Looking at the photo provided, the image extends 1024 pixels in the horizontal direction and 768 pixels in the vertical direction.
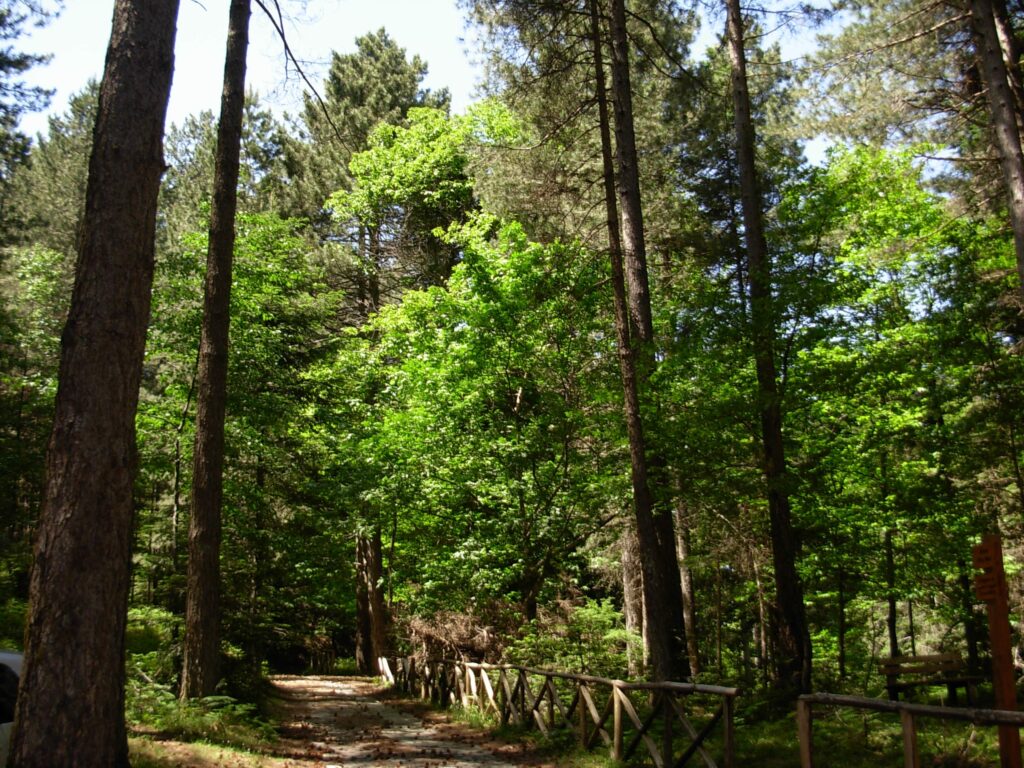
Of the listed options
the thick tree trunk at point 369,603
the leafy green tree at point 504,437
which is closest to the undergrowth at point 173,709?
the leafy green tree at point 504,437

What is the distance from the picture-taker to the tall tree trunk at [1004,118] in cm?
1036

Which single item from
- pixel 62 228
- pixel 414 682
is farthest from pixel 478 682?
pixel 62 228

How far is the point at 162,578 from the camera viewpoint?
12.2 metres

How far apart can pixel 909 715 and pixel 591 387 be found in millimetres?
7543

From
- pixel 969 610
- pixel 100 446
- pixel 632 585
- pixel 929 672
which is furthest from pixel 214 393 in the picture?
pixel 969 610

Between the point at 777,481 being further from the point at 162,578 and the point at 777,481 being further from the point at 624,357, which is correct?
the point at 162,578

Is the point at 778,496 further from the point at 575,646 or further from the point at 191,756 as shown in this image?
the point at 191,756

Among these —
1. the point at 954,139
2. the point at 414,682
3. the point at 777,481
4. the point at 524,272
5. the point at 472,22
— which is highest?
the point at 472,22

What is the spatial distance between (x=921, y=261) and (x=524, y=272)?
8.73m

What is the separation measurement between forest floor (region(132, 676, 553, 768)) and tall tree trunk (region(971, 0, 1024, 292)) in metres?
9.43

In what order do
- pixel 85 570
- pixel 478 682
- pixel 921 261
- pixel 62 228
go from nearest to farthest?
pixel 85 570, pixel 478 682, pixel 921 261, pixel 62 228

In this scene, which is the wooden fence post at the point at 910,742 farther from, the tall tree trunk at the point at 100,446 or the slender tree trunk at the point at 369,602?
the slender tree trunk at the point at 369,602

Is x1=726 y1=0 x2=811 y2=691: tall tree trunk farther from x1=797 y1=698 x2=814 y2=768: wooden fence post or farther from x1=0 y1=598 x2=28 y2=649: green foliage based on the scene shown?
x1=0 y1=598 x2=28 y2=649: green foliage

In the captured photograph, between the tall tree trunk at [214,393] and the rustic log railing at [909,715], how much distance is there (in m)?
7.25
